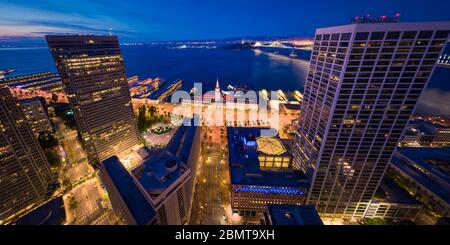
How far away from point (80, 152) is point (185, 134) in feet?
215

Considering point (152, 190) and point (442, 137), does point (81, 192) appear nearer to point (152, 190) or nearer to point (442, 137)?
point (152, 190)

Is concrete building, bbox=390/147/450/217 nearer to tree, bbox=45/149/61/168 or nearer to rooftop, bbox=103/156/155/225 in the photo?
rooftop, bbox=103/156/155/225

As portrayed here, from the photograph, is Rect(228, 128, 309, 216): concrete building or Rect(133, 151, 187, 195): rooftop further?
Rect(228, 128, 309, 216): concrete building

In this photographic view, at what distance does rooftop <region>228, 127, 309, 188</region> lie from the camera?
6875 centimetres

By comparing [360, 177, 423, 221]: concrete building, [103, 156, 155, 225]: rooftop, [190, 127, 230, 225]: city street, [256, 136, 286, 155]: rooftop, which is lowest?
[190, 127, 230, 225]: city street

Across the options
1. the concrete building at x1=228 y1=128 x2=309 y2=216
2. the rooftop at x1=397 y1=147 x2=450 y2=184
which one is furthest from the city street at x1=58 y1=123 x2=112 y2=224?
the rooftop at x1=397 y1=147 x2=450 y2=184

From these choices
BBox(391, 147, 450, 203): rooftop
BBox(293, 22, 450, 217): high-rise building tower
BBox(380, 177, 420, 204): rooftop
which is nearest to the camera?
BBox(293, 22, 450, 217): high-rise building tower

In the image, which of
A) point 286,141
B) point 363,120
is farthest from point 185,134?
point 363,120

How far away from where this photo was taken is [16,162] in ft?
211

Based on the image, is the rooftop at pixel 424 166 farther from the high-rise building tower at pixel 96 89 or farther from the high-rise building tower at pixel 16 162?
the high-rise building tower at pixel 16 162

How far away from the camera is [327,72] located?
54750mm

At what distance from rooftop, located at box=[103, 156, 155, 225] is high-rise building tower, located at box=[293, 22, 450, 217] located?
5467 centimetres
